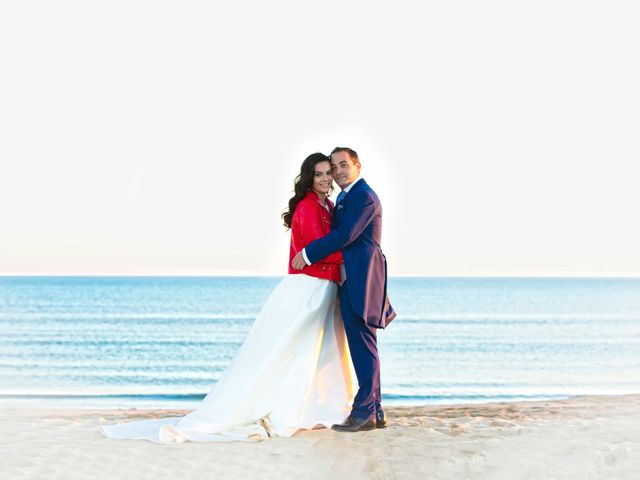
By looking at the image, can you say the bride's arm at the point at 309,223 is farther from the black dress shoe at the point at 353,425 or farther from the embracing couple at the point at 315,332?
the black dress shoe at the point at 353,425

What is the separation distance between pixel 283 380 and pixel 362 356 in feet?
1.78

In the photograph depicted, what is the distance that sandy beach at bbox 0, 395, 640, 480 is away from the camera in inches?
189

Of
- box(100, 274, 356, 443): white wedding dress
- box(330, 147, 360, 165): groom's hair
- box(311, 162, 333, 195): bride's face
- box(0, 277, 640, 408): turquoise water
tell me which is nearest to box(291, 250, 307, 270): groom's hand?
box(100, 274, 356, 443): white wedding dress

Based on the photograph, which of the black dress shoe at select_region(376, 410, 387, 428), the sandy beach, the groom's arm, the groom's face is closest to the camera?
the sandy beach

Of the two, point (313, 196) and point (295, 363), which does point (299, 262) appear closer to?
point (313, 196)

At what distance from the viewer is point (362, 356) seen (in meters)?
5.62

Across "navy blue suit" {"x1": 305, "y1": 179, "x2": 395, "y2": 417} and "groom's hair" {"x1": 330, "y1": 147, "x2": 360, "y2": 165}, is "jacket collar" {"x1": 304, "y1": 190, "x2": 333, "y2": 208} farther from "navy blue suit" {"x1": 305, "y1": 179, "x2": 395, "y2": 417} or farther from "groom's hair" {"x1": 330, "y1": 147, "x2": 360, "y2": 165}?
"groom's hair" {"x1": 330, "y1": 147, "x2": 360, "y2": 165}

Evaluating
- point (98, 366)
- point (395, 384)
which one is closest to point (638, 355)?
point (395, 384)

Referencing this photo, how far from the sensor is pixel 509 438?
568 cm

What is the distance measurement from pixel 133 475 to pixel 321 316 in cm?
163

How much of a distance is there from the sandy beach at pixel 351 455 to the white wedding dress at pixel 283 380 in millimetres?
171

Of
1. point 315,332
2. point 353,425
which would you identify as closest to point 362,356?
point 315,332

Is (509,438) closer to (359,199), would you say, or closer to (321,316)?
(321,316)

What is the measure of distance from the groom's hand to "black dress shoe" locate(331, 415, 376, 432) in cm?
105
